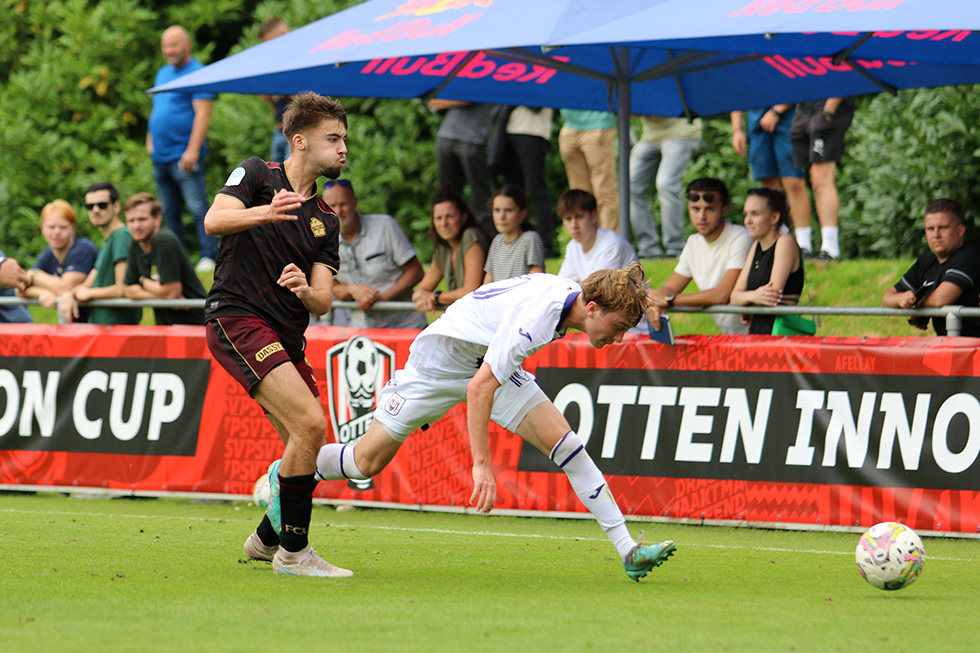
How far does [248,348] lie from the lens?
6035 millimetres

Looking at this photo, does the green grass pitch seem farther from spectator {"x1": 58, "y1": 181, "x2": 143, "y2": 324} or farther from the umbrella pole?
the umbrella pole

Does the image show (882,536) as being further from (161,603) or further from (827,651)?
(161,603)

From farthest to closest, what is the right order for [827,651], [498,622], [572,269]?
[572,269] → [498,622] → [827,651]

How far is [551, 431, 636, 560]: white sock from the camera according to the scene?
6.22 meters

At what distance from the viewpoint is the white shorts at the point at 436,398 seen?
632 centimetres

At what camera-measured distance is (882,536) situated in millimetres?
5980

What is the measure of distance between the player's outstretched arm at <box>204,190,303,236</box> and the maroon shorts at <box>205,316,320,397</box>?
467 millimetres

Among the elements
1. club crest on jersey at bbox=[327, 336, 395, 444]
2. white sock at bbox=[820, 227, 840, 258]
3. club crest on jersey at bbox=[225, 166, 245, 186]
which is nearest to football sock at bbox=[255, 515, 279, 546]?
club crest on jersey at bbox=[225, 166, 245, 186]

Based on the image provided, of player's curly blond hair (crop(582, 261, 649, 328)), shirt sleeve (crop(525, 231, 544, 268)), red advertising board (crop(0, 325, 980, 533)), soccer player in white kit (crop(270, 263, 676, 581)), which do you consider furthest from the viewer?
shirt sleeve (crop(525, 231, 544, 268))

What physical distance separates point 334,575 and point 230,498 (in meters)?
3.82

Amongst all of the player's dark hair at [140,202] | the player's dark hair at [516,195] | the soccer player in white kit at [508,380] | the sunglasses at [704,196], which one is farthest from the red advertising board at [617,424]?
the soccer player in white kit at [508,380]

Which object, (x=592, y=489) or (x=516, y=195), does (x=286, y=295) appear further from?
(x=516, y=195)

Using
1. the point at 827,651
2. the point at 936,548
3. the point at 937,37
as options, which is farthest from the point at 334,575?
the point at 937,37

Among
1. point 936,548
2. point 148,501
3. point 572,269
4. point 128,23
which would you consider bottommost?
point 148,501
